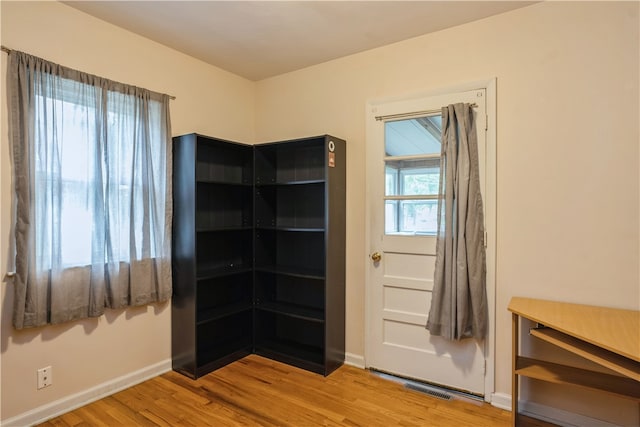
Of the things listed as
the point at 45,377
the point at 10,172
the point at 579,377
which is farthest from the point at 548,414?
the point at 10,172

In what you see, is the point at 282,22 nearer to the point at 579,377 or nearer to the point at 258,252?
the point at 258,252

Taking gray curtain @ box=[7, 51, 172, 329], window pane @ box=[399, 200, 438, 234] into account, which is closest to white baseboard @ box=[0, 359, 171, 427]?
gray curtain @ box=[7, 51, 172, 329]

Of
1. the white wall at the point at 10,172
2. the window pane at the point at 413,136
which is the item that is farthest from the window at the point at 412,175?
the white wall at the point at 10,172

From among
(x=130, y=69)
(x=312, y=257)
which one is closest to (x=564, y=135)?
(x=312, y=257)

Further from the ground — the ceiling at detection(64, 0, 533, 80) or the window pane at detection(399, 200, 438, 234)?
the ceiling at detection(64, 0, 533, 80)

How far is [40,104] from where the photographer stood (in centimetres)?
221

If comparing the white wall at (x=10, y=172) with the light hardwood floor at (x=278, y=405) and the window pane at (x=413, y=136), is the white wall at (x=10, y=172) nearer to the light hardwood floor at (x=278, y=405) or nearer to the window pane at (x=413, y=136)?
the light hardwood floor at (x=278, y=405)

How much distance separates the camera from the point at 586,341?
1.73 metres

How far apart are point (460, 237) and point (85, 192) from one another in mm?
2534

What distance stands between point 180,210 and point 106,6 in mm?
1457

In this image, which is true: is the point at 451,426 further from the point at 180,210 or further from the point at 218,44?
the point at 218,44

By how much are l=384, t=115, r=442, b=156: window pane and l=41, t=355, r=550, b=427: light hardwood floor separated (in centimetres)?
178

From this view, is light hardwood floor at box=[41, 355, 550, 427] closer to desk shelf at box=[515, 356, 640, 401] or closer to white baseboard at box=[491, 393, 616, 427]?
white baseboard at box=[491, 393, 616, 427]

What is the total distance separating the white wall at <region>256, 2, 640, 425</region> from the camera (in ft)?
6.89
